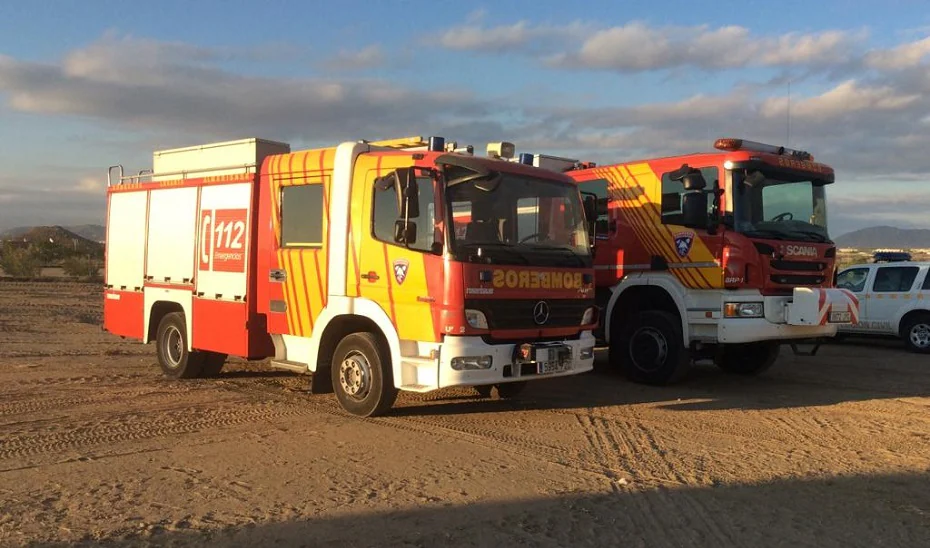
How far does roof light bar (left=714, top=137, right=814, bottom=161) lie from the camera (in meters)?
9.59

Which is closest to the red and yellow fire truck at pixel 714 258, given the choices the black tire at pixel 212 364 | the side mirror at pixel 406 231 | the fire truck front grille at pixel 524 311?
the fire truck front grille at pixel 524 311

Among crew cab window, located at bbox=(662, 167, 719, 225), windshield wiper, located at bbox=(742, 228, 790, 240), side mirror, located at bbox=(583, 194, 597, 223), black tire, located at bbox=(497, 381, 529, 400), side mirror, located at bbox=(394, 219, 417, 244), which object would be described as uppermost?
crew cab window, located at bbox=(662, 167, 719, 225)

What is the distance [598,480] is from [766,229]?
5.16 metres

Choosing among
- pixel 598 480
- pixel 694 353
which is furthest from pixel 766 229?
pixel 598 480

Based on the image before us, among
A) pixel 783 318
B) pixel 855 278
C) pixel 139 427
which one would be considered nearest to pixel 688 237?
pixel 783 318

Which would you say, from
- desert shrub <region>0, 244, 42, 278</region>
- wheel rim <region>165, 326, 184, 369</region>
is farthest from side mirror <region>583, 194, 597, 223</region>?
desert shrub <region>0, 244, 42, 278</region>

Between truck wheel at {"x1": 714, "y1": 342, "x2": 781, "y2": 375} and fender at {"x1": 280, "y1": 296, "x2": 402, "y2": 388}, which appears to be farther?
truck wheel at {"x1": 714, "y1": 342, "x2": 781, "y2": 375}

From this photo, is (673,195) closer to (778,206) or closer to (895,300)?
(778,206)

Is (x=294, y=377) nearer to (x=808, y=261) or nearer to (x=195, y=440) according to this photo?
(x=195, y=440)

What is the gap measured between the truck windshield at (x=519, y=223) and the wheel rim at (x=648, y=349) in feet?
8.01

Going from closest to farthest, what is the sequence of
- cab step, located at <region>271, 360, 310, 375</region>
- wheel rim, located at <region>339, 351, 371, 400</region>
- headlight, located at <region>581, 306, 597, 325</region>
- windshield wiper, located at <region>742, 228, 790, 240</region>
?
wheel rim, located at <region>339, 351, 371, 400</region>
headlight, located at <region>581, 306, 597, 325</region>
cab step, located at <region>271, 360, 310, 375</region>
windshield wiper, located at <region>742, 228, 790, 240</region>

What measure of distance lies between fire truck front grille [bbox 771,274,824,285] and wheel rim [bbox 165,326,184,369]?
7.96 m

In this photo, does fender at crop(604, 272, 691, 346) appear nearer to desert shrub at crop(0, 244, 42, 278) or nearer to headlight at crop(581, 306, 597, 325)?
headlight at crop(581, 306, 597, 325)

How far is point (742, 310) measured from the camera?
9242 millimetres
